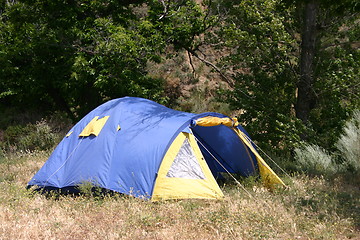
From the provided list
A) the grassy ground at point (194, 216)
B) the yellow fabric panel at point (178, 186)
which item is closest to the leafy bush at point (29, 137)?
the grassy ground at point (194, 216)

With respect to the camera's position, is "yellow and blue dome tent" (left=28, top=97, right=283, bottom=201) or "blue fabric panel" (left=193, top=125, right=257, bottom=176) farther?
"blue fabric panel" (left=193, top=125, right=257, bottom=176)

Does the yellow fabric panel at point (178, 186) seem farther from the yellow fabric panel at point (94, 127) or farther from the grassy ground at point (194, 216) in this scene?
the yellow fabric panel at point (94, 127)

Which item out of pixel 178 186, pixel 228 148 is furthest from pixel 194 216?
pixel 228 148

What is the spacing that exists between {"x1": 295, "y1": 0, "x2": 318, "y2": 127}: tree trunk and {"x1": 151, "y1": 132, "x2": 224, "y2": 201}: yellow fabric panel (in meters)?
5.29

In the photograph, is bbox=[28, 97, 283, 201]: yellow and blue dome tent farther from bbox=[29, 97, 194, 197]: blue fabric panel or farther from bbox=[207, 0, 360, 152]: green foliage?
bbox=[207, 0, 360, 152]: green foliage

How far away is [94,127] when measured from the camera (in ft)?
28.1

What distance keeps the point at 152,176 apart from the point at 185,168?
25.4 inches

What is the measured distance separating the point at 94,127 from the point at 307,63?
6354mm

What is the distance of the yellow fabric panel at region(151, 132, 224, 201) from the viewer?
739cm

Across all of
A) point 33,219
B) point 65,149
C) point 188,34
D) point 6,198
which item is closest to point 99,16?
point 188,34

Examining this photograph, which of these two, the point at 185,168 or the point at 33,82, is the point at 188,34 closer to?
the point at 33,82

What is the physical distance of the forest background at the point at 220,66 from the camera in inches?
440

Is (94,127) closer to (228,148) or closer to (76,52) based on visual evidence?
(228,148)

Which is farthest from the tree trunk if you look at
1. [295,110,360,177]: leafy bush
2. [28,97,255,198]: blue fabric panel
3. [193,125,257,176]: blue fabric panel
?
[28,97,255,198]: blue fabric panel
